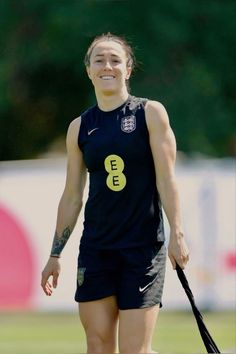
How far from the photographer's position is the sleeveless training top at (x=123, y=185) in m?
6.91

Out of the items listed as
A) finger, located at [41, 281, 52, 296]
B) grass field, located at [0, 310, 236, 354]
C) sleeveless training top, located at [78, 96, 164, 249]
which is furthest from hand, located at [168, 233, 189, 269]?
grass field, located at [0, 310, 236, 354]

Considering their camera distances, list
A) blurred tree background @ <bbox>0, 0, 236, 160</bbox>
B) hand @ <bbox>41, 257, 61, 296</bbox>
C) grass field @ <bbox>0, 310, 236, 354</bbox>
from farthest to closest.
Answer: blurred tree background @ <bbox>0, 0, 236, 160</bbox> → grass field @ <bbox>0, 310, 236, 354</bbox> → hand @ <bbox>41, 257, 61, 296</bbox>

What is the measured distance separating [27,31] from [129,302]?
16.3m

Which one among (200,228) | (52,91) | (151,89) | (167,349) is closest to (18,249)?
(200,228)

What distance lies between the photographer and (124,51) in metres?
7.05

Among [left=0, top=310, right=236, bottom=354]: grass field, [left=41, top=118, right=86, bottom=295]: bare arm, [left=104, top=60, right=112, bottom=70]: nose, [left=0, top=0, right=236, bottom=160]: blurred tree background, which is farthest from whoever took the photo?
[left=0, top=0, right=236, bottom=160]: blurred tree background

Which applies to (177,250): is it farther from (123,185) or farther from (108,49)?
(108,49)

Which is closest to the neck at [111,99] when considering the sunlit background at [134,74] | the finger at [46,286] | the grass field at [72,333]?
the finger at [46,286]

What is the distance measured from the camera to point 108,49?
6996 millimetres

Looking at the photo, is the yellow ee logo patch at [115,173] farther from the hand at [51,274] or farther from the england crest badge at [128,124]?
the hand at [51,274]

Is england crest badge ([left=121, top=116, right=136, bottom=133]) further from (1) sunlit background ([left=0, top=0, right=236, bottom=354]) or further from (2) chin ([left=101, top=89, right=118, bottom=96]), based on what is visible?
(1) sunlit background ([left=0, top=0, right=236, bottom=354])

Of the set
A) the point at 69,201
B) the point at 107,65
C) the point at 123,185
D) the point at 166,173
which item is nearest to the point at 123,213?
the point at 123,185

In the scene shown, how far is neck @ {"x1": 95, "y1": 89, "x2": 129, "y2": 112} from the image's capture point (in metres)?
7.01

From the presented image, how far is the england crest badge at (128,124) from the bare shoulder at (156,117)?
0.08 meters
